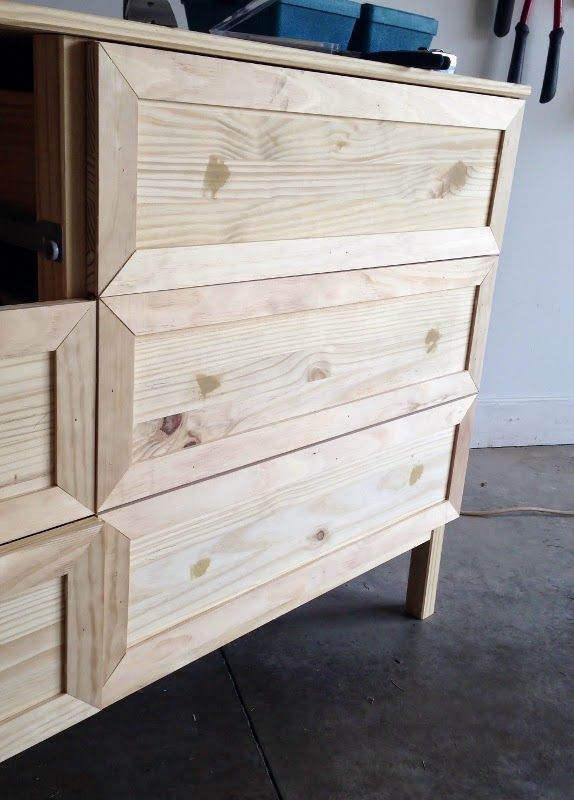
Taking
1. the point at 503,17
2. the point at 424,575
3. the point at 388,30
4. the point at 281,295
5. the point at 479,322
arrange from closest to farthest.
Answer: the point at 281,295
the point at 388,30
the point at 479,322
the point at 424,575
the point at 503,17

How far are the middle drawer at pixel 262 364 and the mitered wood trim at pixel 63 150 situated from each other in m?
0.05

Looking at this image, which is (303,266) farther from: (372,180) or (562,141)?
(562,141)

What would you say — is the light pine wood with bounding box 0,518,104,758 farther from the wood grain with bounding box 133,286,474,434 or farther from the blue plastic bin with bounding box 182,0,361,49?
the blue plastic bin with bounding box 182,0,361,49

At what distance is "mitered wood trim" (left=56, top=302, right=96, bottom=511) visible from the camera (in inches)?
31.2

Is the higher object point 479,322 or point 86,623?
point 479,322

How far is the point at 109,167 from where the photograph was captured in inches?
30.2

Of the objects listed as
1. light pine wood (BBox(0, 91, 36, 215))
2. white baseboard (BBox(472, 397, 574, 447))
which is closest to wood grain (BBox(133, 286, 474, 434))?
light pine wood (BBox(0, 91, 36, 215))

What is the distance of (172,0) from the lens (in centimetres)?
156

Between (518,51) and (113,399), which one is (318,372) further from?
(518,51)

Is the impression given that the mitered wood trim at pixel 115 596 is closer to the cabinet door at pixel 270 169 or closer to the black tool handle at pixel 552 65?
the cabinet door at pixel 270 169

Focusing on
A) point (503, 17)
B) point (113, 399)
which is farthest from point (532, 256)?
point (113, 399)

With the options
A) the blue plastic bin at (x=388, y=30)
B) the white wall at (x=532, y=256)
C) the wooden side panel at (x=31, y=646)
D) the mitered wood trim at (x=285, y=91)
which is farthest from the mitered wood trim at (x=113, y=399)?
the white wall at (x=532, y=256)

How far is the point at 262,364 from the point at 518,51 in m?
1.32

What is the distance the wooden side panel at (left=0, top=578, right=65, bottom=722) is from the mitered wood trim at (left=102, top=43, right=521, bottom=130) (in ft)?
1.69
